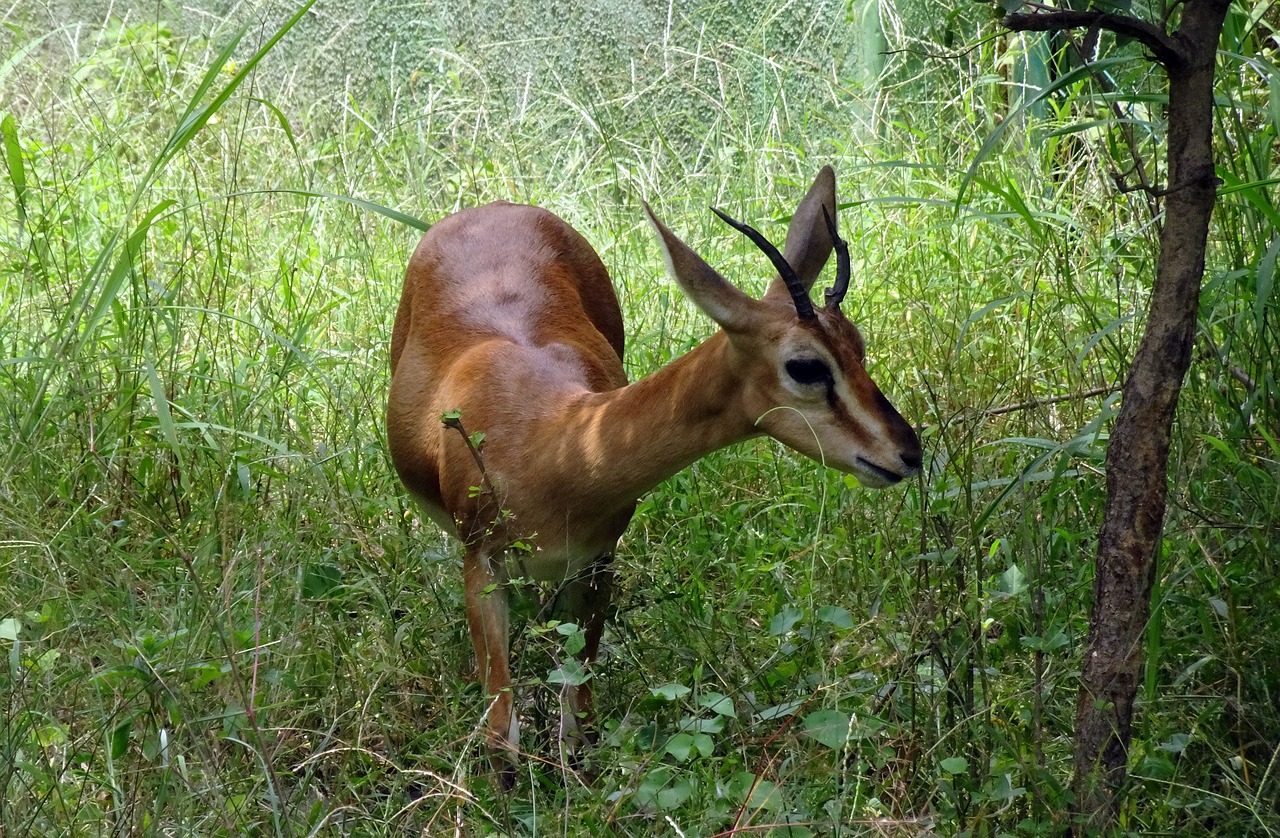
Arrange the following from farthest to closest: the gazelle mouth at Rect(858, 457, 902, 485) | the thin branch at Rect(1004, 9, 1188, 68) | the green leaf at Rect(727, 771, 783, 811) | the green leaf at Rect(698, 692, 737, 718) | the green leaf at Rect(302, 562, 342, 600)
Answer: the green leaf at Rect(302, 562, 342, 600), the gazelle mouth at Rect(858, 457, 902, 485), the green leaf at Rect(698, 692, 737, 718), the green leaf at Rect(727, 771, 783, 811), the thin branch at Rect(1004, 9, 1188, 68)

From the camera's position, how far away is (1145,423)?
2.14 metres

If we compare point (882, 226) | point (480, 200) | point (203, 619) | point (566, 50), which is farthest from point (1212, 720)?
point (566, 50)

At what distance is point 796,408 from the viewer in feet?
9.04

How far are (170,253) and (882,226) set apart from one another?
2.46 m

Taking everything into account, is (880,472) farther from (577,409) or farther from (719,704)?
(577,409)

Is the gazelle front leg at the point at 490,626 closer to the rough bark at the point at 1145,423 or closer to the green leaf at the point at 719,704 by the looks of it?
the green leaf at the point at 719,704

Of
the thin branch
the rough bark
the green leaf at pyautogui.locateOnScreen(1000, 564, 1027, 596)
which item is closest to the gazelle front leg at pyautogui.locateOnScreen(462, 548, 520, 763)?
the green leaf at pyautogui.locateOnScreen(1000, 564, 1027, 596)

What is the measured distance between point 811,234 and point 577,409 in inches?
26.4

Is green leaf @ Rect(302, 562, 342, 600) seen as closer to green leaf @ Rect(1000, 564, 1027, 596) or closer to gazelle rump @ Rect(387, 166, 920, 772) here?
gazelle rump @ Rect(387, 166, 920, 772)

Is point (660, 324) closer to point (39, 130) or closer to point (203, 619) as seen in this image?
point (203, 619)

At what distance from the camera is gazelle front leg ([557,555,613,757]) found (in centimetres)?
304

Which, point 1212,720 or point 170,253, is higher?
point 170,253

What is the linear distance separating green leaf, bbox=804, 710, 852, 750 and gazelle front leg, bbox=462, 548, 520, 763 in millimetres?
773

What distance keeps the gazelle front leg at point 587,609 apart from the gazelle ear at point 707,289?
1.88 ft
